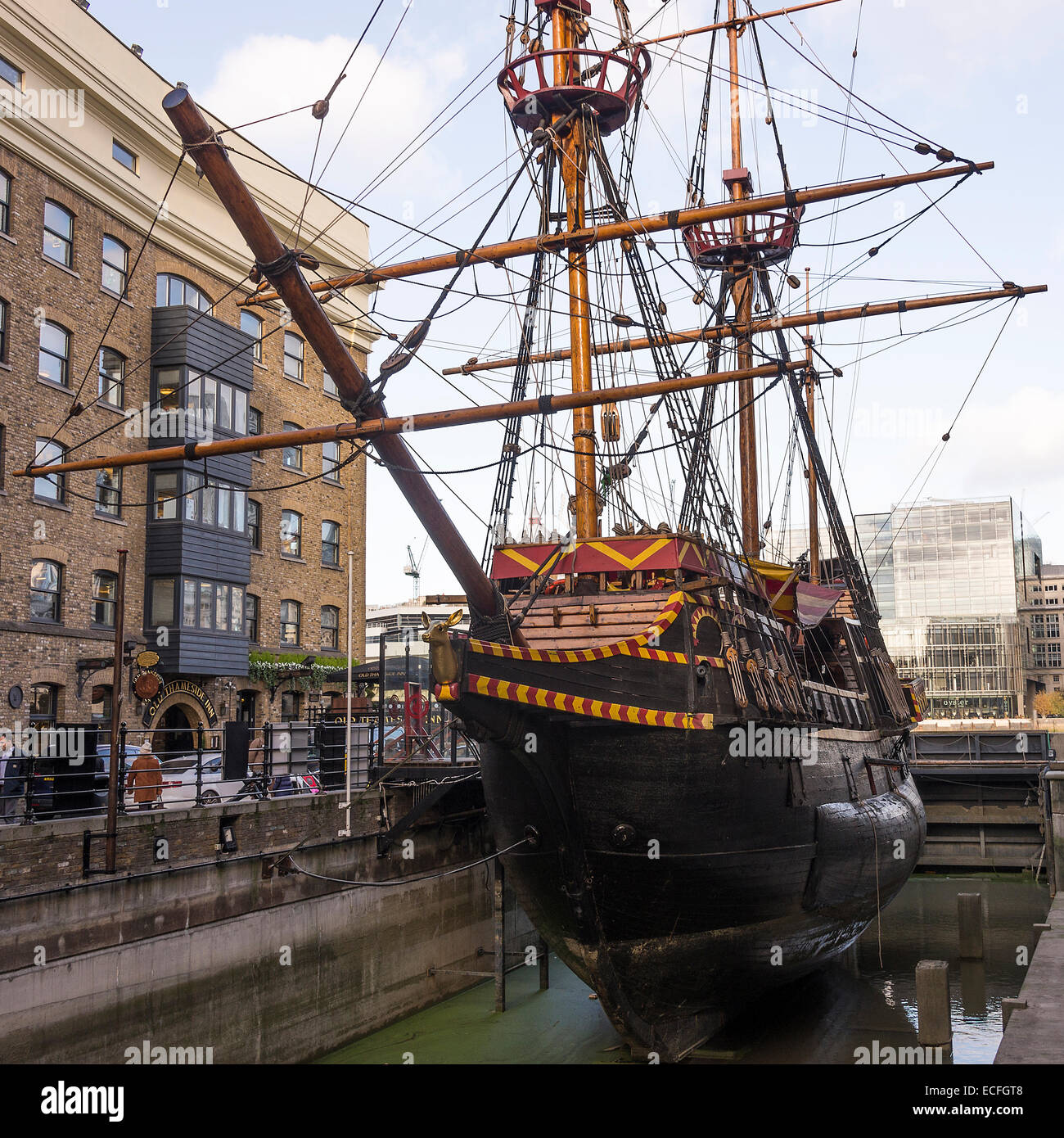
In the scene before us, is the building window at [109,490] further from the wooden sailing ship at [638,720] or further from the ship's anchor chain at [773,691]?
the ship's anchor chain at [773,691]

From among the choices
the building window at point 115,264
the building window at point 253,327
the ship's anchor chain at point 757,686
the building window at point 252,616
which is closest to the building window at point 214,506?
the building window at point 252,616

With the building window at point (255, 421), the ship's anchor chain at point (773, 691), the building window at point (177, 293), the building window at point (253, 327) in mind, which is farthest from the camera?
the building window at point (253, 327)

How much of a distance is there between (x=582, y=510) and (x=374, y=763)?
664 cm

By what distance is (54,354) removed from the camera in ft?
77.0

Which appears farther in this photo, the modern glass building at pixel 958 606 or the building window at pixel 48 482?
the modern glass building at pixel 958 606

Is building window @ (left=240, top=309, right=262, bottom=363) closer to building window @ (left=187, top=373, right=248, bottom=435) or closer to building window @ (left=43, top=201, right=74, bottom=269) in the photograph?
building window @ (left=187, top=373, right=248, bottom=435)

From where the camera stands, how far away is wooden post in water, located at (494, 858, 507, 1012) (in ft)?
54.7

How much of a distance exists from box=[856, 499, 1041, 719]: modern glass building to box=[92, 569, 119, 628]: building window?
6956 cm

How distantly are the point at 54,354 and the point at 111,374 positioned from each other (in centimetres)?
166

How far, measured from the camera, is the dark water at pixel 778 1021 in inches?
570

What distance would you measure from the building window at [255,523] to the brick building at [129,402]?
5cm

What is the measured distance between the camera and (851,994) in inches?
696

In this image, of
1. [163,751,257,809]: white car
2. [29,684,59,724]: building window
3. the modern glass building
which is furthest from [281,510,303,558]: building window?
the modern glass building
